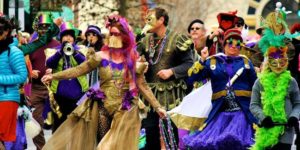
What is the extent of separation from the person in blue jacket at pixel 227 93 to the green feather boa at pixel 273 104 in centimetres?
91

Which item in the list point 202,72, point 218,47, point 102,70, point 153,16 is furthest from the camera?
point 218,47

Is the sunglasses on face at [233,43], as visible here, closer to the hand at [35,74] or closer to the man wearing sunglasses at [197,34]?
the man wearing sunglasses at [197,34]

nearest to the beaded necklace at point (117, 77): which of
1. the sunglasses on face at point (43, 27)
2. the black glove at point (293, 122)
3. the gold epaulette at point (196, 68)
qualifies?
the gold epaulette at point (196, 68)

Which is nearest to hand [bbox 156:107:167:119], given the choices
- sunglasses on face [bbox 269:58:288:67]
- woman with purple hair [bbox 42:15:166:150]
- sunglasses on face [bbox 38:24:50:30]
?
woman with purple hair [bbox 42:15:166:150]

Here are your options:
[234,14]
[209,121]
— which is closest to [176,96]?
[209,121]

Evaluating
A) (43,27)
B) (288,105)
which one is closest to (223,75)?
(288,105)

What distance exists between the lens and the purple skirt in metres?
11.7

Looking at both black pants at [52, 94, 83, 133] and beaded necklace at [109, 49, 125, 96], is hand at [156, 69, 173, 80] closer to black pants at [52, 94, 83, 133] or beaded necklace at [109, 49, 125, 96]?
beaded necklace at [109, 49, 125, 96]

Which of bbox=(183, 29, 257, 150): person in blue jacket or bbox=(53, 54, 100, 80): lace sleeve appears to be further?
bbox=(183, 29, 257, 150): person in blue jacket

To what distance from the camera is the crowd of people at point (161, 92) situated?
1093 cm

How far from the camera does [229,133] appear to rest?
11719 mm

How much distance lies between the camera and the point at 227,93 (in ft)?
39.5

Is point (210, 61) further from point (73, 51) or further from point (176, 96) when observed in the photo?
point (73, 51)

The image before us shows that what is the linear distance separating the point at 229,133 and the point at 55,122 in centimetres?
353
